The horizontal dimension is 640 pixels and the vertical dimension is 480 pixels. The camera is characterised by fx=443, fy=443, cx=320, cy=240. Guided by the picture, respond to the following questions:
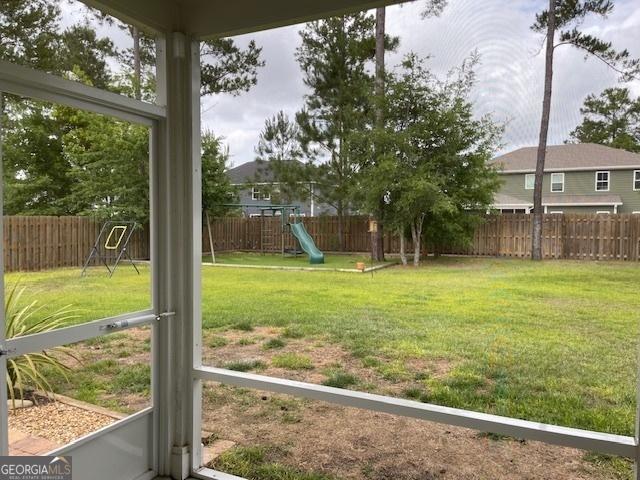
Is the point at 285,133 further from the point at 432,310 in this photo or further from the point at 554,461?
the point at 554,461

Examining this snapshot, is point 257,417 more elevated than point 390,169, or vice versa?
point 390,169

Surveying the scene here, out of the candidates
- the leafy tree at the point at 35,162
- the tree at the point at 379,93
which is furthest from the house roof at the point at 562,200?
the leafy tree at the point at 35,162

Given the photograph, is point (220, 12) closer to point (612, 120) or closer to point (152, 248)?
point (152, 248)

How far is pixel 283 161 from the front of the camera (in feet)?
31.6

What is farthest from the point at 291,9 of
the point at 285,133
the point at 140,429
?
the point at 285,133

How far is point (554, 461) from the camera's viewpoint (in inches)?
84.3

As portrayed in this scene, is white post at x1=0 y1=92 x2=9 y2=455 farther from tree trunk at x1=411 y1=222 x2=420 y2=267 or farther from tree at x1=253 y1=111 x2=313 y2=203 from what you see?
tree at x1=253 y1=111 x2=313 y2=203

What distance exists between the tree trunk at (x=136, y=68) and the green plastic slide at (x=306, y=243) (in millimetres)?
6580

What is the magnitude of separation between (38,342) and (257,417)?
151 centimetres

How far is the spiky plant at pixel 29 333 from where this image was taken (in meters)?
1.43

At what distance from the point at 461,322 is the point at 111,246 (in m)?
3.63

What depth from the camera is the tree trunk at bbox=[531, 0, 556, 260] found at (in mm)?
4918

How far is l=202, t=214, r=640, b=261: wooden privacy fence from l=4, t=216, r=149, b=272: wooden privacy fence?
454cm

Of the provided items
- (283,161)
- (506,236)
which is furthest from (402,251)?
(283,161)
